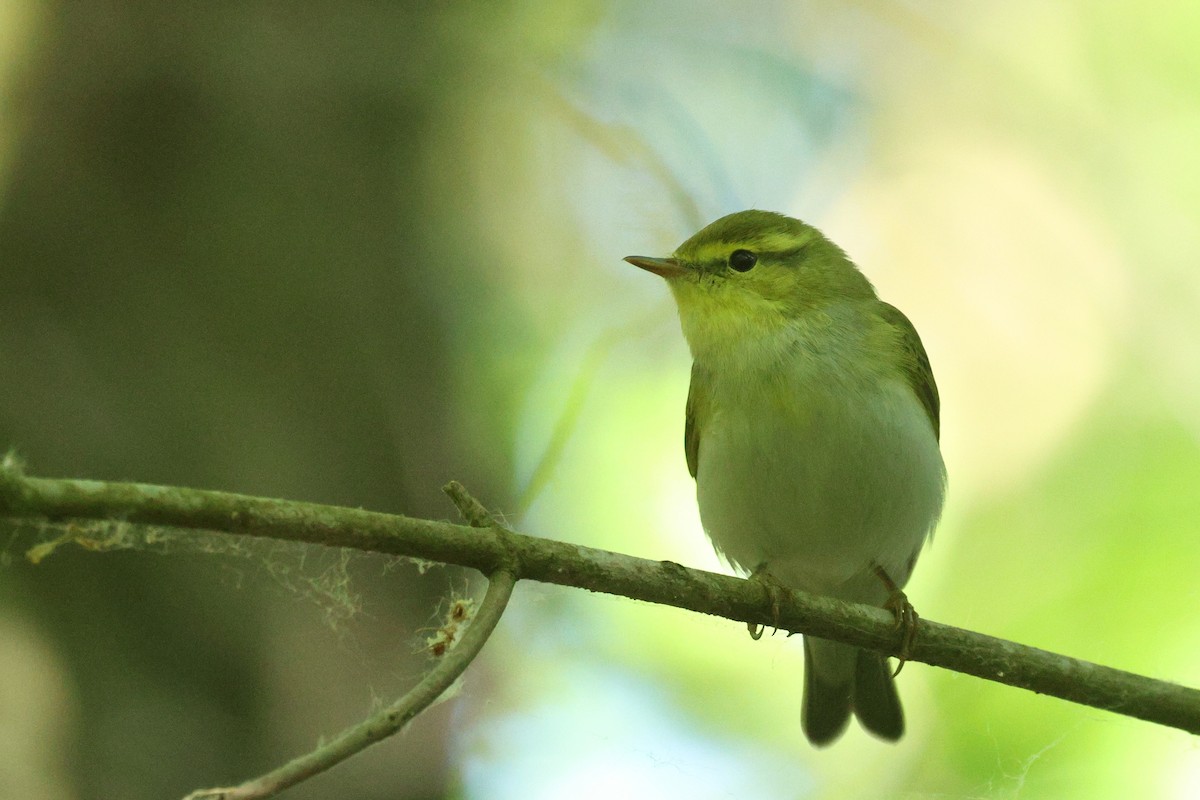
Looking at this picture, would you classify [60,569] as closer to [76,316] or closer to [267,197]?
[76,316]

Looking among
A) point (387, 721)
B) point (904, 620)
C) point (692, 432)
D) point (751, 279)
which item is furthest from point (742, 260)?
point (387, 721)

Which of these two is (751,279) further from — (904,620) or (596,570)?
(596,570)

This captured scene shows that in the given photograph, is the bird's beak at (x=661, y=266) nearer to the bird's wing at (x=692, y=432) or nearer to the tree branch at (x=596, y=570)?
the bird's wing at (x=692, y=432)

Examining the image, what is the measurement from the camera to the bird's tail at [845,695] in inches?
159

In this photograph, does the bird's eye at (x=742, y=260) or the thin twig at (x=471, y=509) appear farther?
the bird's eye at (x=742, y=260)

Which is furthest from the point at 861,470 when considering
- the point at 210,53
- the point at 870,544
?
the point at 210,53

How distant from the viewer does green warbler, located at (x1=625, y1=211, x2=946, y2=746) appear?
10.7 ft

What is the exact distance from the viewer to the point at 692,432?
3859 millimetres

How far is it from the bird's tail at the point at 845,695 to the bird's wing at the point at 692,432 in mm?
855

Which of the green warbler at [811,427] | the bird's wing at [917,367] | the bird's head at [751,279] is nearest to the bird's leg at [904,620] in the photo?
the green warbler at [811,427]

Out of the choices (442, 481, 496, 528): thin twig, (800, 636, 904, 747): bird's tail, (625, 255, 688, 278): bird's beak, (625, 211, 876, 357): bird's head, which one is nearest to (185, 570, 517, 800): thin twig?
(442, 481, 496, 528): thin twig

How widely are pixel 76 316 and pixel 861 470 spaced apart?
2.56 meters

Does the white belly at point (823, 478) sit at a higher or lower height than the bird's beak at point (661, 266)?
lower

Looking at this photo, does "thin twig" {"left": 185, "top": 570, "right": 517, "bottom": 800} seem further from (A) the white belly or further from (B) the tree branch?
(A) the white belly
